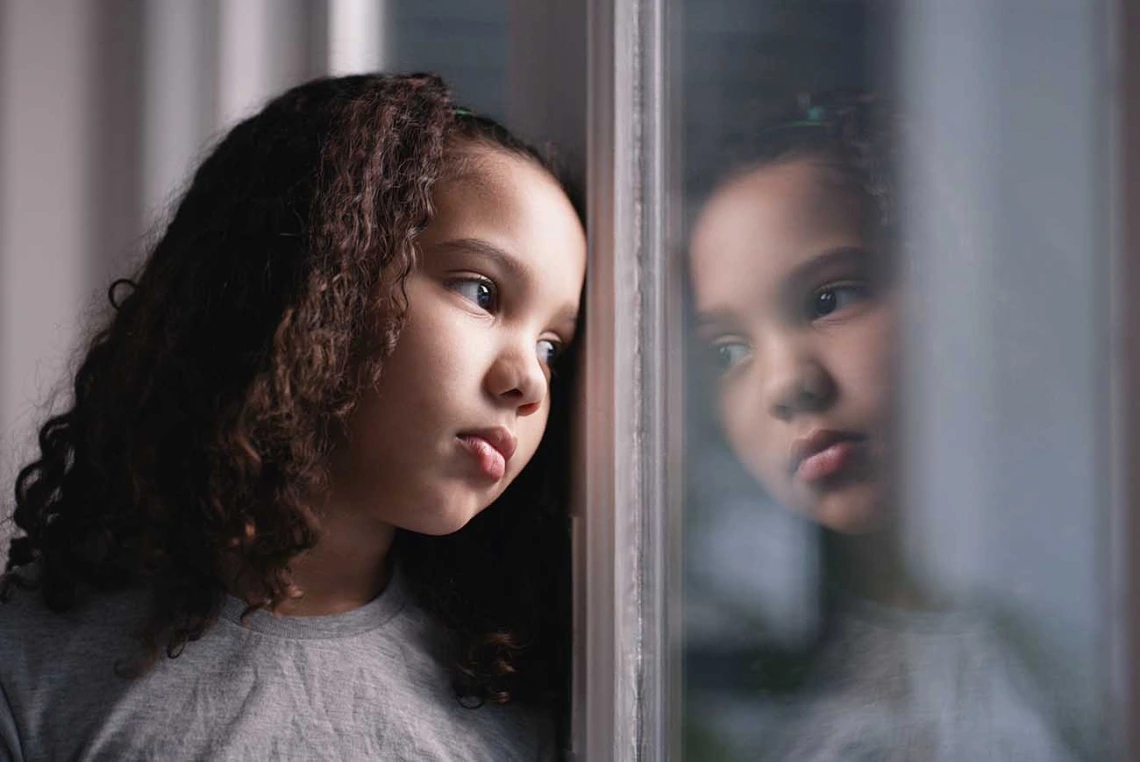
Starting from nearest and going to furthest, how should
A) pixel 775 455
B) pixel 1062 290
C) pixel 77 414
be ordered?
pixel 1062 290 < pixel 775 455 < pixel 77 414

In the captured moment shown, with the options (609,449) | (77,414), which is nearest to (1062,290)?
(609,449)

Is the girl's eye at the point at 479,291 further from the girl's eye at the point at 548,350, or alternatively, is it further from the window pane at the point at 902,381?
the window pane at the point at 902,381

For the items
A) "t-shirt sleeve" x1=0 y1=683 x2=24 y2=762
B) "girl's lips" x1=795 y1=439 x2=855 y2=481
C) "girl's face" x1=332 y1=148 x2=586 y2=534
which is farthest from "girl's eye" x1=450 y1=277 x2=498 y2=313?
"t-shirt sleeve" x1=0 y1=683 x2=24 y2=762

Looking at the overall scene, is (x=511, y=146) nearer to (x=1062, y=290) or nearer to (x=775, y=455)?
(x=775, y=455)

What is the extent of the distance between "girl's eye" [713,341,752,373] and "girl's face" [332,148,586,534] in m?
0.14

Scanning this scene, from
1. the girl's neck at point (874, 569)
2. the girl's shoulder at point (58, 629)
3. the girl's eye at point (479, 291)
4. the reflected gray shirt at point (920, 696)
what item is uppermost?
the girl's eye at point (479, 291)

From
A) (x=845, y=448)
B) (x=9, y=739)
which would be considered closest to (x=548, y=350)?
(x=845, y=448)

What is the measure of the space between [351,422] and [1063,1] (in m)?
0.48

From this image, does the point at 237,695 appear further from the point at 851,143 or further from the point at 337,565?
the point at 851,143

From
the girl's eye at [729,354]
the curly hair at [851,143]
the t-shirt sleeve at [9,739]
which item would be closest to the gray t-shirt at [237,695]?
the t-shirt sleeve at [9,739]

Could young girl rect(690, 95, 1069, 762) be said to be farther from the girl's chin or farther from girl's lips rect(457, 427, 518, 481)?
girl's lips rect(457, 427, 518, 481)

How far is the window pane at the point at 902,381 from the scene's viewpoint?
0.51 m

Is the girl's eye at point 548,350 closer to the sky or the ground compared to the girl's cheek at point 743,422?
closer to the sky

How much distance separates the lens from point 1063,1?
512 millimetres
